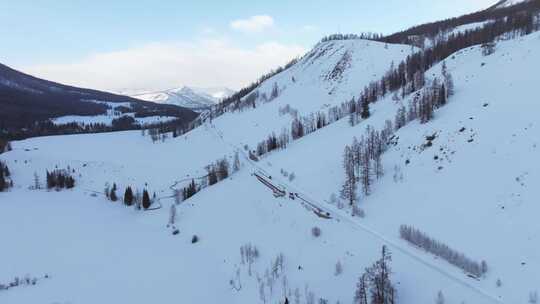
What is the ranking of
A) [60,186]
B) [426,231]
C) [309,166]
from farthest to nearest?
1. [60,186]
2. [309,166]
3. [426,231]

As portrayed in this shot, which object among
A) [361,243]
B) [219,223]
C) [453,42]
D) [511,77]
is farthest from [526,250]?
[453,42]

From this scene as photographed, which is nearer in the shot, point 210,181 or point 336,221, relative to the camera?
point 336,221

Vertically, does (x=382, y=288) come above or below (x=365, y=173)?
below

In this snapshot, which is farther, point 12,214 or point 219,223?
point 12,214

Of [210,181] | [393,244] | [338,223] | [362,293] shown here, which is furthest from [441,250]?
[210,181]

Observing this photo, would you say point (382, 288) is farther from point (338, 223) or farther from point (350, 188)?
point (350, 188)

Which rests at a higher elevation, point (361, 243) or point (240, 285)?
point (361, 243)

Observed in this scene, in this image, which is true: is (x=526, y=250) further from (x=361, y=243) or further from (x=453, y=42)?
(x=453, y=42)
